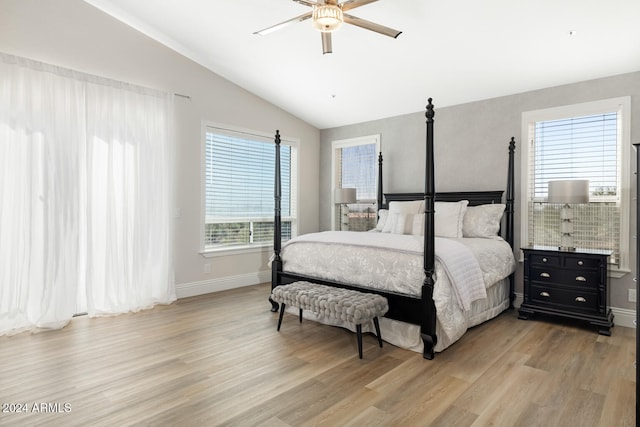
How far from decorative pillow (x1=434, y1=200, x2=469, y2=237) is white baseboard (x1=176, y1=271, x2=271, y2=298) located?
2.70m

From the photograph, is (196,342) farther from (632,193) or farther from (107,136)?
(632,193)

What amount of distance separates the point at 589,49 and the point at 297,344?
3.69 m

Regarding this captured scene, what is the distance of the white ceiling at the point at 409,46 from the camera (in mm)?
3170

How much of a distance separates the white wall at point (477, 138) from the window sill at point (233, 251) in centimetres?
204

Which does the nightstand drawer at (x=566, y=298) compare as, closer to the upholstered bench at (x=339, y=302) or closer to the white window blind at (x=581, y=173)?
the white window blind at (x=581, y=173)

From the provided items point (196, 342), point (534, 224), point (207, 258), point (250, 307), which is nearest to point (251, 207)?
point (207, 258)

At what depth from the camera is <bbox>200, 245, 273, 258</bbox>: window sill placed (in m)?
5.00

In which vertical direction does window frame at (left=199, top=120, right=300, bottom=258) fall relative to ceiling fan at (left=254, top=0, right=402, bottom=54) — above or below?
below

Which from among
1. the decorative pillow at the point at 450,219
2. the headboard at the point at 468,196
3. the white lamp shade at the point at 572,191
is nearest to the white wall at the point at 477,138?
the headboard at the point at 468,196

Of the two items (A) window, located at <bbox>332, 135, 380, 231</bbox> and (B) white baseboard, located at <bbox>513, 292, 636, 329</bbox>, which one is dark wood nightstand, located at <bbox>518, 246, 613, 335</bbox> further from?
(A) window, located at <bbox>332, 135, 380, 231</bbox>

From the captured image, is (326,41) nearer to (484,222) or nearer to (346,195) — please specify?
(484,222)

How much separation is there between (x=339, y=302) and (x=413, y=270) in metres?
0.65

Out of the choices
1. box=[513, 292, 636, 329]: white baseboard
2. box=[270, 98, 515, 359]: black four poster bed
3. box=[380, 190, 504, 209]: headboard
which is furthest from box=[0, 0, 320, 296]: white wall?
box=[513, 292, 636, 329]: white baseboard

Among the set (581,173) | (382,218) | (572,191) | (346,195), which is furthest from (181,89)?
(581,173)
